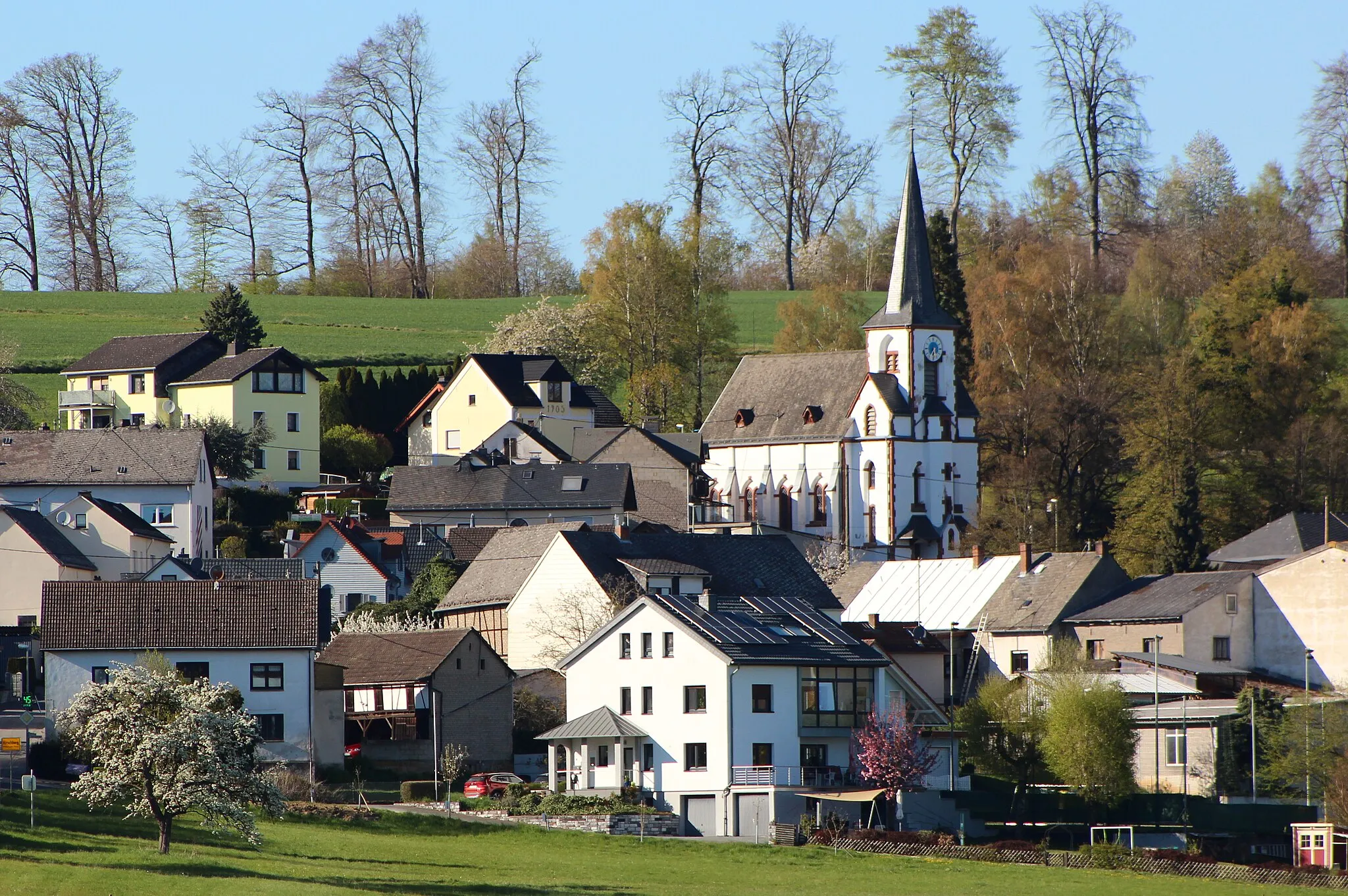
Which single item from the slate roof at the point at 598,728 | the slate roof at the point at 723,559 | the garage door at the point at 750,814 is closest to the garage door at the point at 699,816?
the garage door at the point at 750,814

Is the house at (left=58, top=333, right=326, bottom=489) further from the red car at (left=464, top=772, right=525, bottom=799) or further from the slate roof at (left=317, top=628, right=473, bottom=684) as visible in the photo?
the red car at (left=464, top=772, right=525, bottom=799)

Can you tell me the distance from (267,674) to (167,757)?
1754 centimetres

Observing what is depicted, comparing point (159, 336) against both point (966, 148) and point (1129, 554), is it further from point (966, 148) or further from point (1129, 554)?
point (1129, 554)

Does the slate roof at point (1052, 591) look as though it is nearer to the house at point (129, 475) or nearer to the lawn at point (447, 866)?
the lawn at point (447, 866)

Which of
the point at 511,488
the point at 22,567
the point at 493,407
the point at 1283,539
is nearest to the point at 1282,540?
the point at 1283,539

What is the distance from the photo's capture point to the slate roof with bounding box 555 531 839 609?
64.7 m

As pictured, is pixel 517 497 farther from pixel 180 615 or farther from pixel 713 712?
pixel 713 712

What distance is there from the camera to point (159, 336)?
9500 centimetres

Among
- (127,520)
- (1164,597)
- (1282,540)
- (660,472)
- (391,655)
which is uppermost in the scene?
(660,472)

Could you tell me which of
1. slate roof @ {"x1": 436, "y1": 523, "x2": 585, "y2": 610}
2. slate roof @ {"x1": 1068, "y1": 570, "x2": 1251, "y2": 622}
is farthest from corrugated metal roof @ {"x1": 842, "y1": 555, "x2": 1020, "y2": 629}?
A: slate roof @ {"x1": 436, "y1": 523, "x2": 585, "y2": 610}

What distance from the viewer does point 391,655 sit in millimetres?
56188

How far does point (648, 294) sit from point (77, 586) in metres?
48.1

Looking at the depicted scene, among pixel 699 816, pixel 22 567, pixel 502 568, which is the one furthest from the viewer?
pixel 502 568

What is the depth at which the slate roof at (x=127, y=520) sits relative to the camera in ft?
235
